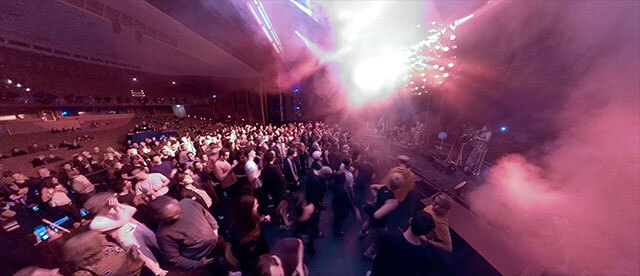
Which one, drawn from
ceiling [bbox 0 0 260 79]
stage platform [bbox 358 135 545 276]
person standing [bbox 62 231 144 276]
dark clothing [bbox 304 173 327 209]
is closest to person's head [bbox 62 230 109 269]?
person standing [bbox 62 231 144 276]

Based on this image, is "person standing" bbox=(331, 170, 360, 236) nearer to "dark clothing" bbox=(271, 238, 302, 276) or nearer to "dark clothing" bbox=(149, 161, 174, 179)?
"dark clothing" bbox=(271, 238, 302, 276)

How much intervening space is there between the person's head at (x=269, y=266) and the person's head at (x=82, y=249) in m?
1.90

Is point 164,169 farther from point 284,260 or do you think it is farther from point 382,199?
point 382,199

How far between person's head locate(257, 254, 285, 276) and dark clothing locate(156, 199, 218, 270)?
3.18 ft

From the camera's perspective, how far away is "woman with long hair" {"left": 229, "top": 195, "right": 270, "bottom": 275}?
2117 mm

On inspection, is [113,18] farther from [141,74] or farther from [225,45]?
[141,74]

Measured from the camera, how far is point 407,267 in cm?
201

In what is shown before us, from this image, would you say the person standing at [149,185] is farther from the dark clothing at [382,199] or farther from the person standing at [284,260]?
the dark clothing at [382,199]

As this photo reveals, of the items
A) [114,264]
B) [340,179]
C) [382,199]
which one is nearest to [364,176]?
[340,179]

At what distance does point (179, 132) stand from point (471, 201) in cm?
2190

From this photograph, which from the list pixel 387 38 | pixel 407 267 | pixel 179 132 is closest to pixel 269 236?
pixel 407 267

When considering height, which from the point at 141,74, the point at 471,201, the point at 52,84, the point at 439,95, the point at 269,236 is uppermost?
the point at 141,74

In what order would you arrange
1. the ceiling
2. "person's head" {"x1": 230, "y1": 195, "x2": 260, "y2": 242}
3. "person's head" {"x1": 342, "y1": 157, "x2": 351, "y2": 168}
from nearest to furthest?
"person's head" {"x1": 230, "y1": 195, "x2": 260, "y2": 242}, "person's head" {"x1": 342, "y1": 157, "x2": 351, "y2": 168}, the ceiling

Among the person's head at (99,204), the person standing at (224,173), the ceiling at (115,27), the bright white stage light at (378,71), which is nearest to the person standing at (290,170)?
the person standing at (224,173)
